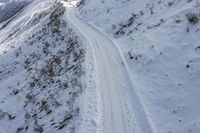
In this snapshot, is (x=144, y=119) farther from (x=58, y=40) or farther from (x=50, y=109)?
(x=58, y=40)

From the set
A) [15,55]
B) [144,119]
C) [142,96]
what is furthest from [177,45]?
[15,55]

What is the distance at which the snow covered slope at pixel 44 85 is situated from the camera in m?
16.9

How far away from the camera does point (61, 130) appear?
1513cm

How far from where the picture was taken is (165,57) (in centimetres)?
1811

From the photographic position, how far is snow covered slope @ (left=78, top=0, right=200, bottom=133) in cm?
1392

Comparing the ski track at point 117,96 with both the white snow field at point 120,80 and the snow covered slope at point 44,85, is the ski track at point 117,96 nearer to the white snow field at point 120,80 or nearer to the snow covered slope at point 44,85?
the white snow field at point 120,80

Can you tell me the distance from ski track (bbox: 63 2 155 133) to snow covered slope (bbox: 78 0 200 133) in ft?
1.40

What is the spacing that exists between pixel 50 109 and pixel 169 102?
24.2 ft

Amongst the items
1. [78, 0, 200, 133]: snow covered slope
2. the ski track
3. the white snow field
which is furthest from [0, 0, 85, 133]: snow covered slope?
[78, 0, 200, 133]: snow covered slope

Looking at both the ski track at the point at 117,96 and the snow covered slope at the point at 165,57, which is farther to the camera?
the ski track at the point at 117,96

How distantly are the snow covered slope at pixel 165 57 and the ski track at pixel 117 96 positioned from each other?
1.40 feet

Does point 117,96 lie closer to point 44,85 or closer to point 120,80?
point 120,80

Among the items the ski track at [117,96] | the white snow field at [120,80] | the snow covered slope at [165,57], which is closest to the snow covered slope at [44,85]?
the white snow field at [120,80]

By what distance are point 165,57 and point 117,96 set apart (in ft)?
13.2
